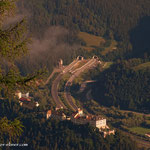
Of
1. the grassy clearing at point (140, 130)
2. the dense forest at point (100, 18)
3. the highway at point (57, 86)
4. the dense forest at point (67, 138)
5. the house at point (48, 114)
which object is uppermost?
the dense forest at point (100, 18)

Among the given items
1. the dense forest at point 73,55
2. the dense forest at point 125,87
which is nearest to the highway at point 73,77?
the dense forest at point 73,55

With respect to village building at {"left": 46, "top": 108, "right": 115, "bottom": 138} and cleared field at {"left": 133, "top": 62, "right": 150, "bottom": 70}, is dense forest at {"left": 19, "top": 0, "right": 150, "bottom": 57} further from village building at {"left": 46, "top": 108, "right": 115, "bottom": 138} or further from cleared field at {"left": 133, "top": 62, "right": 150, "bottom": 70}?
village building at {"left": 46, "top": 108, "right": 115, "bottom": 138}

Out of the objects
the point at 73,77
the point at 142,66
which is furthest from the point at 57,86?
the point at 142,66

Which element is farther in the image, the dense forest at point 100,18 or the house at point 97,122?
the dense forest at point 100,18

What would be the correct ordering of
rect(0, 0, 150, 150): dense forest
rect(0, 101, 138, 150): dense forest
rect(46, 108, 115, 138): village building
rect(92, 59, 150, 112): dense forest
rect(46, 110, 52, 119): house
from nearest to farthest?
rect(0, 0, 150, 150): dense forest, rect(0, 101, 138, 150): dense forest, rect(46, 108, 115, 138): village building, rect(46, 110, 52, 119): house, rect(92, 59, 150, 112): dense forest

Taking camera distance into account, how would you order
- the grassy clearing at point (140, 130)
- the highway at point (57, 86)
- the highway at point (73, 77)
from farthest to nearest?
the highway at point (73, 77) < the highway at point (57, 86) < the grassy clearing at point (140, 130)

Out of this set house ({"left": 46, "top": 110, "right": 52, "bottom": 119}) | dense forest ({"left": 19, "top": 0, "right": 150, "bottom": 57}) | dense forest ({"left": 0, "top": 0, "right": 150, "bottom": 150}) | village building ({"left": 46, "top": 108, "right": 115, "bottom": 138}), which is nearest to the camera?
dense forest ({"left": 0, "top": 0, "right": 150, "bottom": 150})

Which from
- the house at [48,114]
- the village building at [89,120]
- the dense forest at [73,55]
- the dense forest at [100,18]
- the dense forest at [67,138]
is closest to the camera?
the dense forest at [73,55]

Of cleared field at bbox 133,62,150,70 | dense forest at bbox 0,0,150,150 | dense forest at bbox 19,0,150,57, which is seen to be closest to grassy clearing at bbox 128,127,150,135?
dense forest at bbox 0,0,150,150

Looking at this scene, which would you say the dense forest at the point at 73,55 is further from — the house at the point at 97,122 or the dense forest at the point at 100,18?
the house at the point at 97,122
